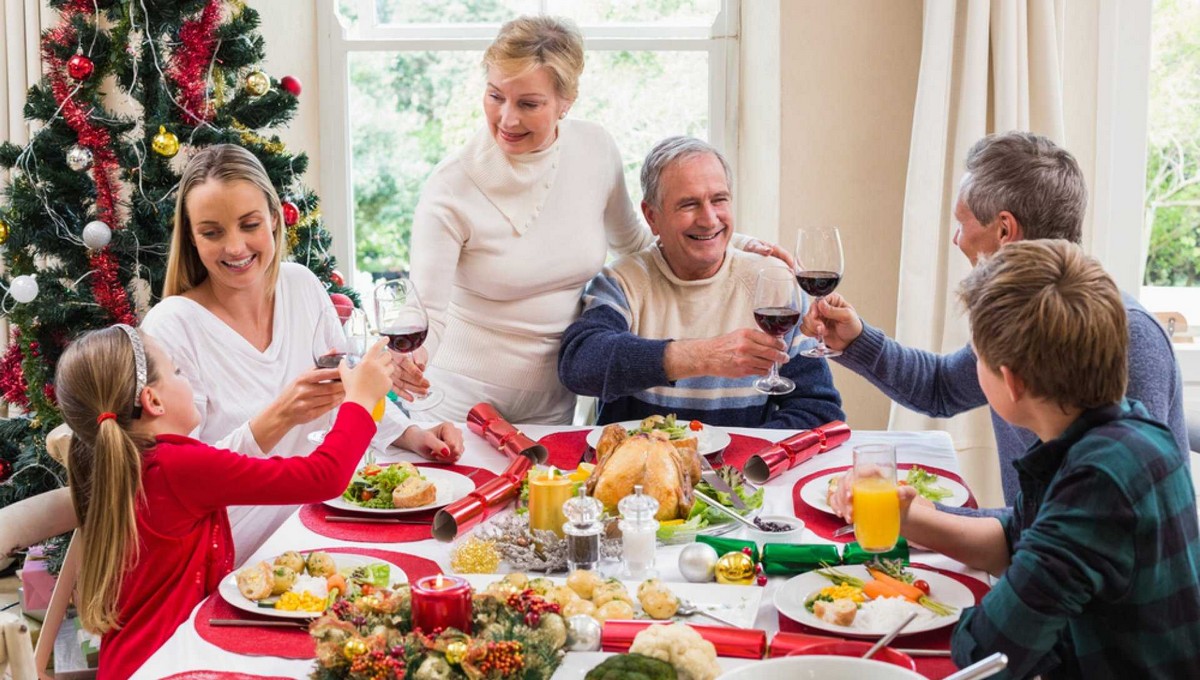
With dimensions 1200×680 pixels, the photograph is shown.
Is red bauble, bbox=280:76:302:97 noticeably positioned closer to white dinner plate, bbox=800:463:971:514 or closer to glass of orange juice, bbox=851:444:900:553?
white dinner plate, bbox=800:463:971:514

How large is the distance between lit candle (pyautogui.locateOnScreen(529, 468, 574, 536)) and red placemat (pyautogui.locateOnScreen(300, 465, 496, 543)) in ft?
0.67

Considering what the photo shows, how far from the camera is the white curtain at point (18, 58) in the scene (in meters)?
3.46

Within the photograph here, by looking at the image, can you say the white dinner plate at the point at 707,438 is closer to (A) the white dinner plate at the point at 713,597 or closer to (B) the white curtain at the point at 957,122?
(A) the white dinner plate at the point at 713,597

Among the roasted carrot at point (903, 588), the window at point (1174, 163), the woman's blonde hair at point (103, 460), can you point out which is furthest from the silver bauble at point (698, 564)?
the window at point (1174, 163)

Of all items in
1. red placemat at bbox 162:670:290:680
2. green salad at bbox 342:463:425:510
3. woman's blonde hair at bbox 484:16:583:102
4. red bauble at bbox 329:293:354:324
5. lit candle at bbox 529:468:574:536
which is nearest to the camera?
red placemat at bbox 162:670:290:680

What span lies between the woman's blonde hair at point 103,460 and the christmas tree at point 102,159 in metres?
1.36

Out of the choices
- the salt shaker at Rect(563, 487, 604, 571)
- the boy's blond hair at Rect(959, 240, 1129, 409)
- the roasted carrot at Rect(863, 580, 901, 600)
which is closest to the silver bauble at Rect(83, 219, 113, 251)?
the salt shaker at Rect(563, 487, 604, 571)

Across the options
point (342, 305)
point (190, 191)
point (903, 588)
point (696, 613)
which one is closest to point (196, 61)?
point (342, 305)

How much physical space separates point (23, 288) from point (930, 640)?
2.45 meters

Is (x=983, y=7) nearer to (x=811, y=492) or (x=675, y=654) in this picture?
(x=811, y=492)

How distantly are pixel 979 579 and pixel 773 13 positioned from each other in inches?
99.6

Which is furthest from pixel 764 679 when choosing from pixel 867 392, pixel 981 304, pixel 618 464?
pixel 867 392

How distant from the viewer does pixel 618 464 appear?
1.85m

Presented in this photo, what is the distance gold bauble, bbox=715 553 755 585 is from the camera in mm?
1604
